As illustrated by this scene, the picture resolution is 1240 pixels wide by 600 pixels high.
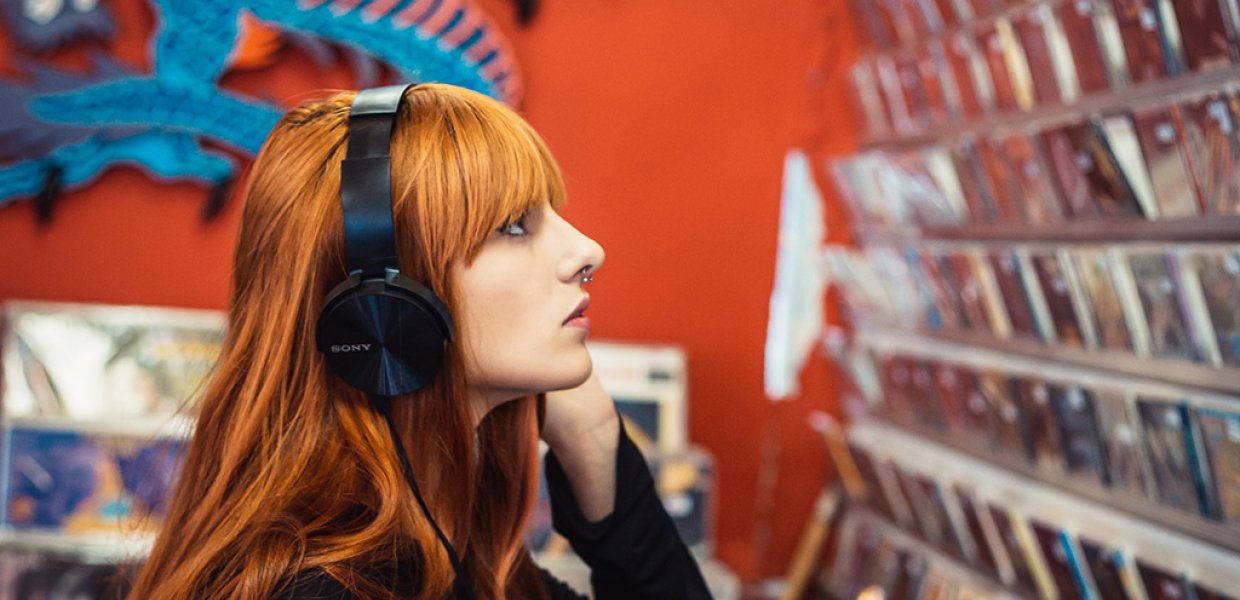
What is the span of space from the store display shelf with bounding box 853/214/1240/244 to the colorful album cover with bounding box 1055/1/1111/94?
0.73 ft

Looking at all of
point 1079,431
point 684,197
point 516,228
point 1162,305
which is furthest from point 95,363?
point 1162,305

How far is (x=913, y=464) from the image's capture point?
7.39 ft

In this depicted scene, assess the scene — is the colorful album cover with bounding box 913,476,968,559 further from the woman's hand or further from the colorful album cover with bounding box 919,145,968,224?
the woman's hand

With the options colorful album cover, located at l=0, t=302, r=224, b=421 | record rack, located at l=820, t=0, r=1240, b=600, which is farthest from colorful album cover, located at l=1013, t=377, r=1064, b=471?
colorful album cover, located at l=0, t=302, r=224, b=421

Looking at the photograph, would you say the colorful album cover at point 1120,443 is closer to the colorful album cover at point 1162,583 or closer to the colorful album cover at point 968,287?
the colorful album cover at point 1162,583

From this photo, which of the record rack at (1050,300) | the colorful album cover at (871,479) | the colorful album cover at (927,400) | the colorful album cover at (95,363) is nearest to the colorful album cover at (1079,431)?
the record rack at (1050,300)

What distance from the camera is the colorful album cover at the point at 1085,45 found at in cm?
164

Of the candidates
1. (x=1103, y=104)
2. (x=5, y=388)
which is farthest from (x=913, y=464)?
(x=5, y=388)

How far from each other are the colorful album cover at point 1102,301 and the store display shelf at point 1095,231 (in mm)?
74

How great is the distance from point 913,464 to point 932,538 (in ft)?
0.53

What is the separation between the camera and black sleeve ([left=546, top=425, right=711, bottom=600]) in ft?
4.08

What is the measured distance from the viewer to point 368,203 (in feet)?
3.06

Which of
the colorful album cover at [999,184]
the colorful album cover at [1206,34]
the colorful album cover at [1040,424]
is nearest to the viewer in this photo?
the colorful album cover at [1206,34]

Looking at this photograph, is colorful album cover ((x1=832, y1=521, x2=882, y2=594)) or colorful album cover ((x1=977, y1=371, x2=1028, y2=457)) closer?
colorful album cover ((x1=977, y1=371, x2=1028, y2=457))
